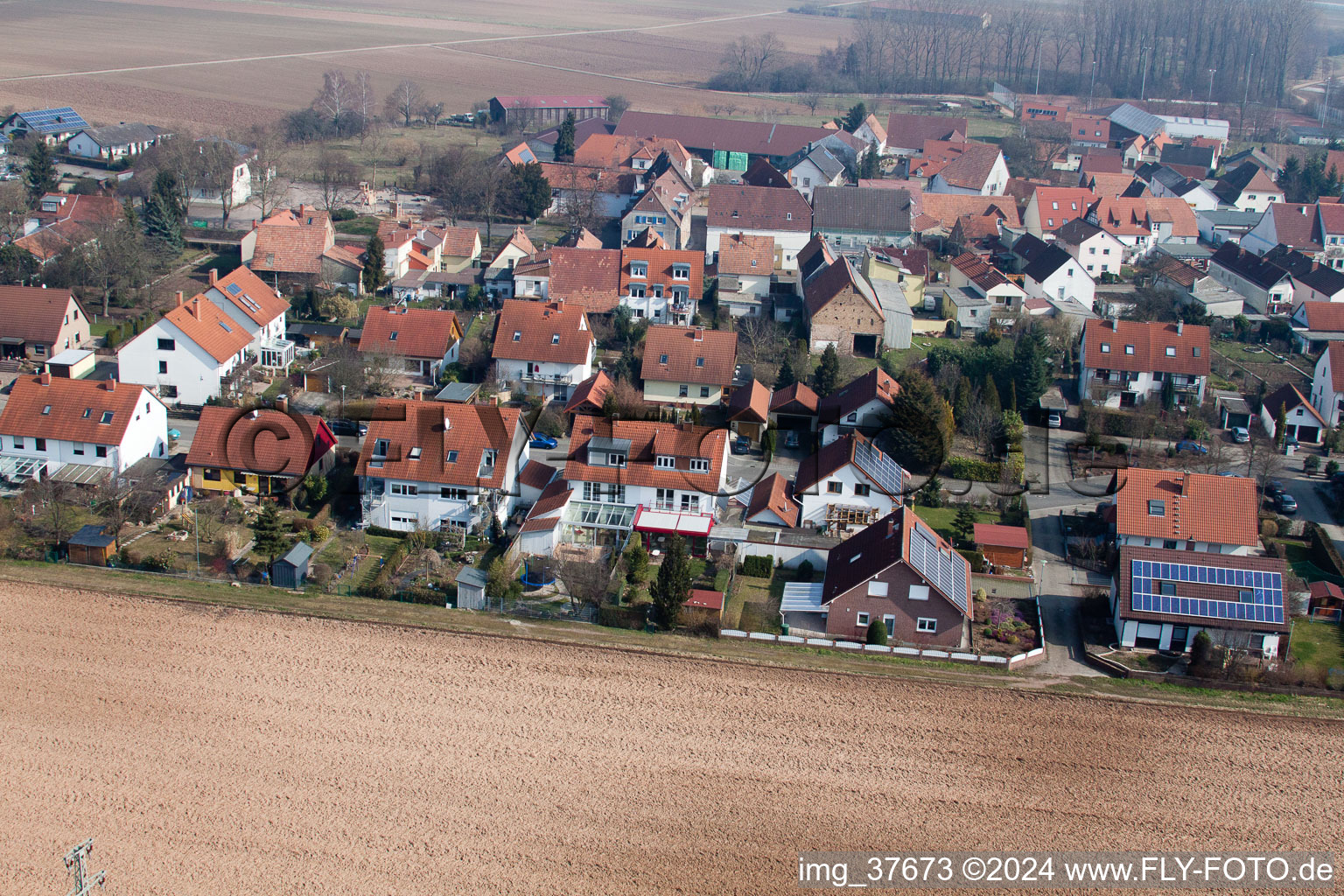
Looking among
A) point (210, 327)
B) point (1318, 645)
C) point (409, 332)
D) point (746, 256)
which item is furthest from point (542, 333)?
point (1318, 645)

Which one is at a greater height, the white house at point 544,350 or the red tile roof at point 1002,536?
the white house at point 544,350

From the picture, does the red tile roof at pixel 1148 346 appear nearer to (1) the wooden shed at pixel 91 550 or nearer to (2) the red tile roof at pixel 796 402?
(2) the red tile roof at pixel 796 402

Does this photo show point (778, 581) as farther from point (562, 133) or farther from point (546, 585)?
point (562, 133)

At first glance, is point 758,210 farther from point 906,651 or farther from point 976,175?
point 906,651

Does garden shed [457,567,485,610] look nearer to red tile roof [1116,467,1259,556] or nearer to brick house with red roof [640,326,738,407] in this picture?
brick house with red roof [640,326,738,407]

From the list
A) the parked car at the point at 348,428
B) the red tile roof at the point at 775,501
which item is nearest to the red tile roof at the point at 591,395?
the red tile roof at the point at 775,501
